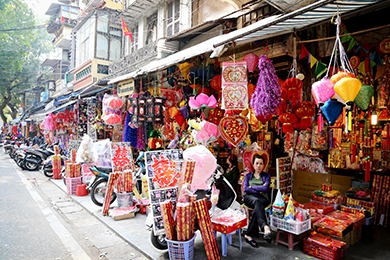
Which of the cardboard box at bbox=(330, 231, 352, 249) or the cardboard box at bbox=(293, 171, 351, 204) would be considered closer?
the cardboard box at bbox=(330, 231, 352, 249)

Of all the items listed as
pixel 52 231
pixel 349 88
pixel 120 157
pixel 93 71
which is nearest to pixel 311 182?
pixel 349 88

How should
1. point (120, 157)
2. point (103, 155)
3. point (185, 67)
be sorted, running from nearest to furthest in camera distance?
point (120, 157) → point (185, 67) → point (103, 155)

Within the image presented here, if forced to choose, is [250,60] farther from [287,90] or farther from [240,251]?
[240,251]

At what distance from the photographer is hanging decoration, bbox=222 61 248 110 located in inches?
191

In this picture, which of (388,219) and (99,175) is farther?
(99,175)

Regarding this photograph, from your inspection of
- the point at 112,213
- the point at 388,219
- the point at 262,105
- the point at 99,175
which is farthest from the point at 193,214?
the point at 388,219

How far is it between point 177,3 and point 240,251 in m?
9.85

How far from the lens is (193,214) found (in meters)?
3.57

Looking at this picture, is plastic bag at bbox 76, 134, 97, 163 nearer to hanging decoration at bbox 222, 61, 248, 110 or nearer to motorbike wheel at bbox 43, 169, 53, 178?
motorbike wheel at bbox 43, 169, 53, 178

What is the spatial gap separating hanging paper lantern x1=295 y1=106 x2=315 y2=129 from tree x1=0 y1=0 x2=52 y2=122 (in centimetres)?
2593

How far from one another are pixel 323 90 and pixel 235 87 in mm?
1899

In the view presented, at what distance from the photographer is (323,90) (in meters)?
3.24

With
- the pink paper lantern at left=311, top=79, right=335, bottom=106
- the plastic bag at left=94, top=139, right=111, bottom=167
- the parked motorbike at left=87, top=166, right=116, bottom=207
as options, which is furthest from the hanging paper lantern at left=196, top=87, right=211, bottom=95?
the parked motorbike at left=87, top=166, right=116, bottom=207

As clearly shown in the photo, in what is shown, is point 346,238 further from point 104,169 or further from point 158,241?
point 104,169
